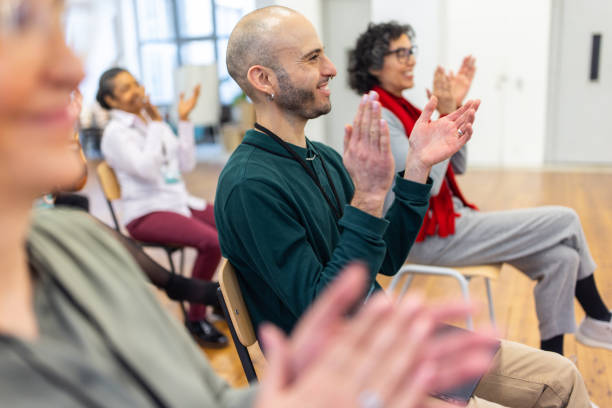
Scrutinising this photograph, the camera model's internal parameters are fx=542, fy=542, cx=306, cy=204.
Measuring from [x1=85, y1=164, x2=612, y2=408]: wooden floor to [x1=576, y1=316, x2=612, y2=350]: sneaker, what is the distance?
5.6 inches

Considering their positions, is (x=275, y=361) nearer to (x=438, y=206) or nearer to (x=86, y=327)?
(x=86, y=327)

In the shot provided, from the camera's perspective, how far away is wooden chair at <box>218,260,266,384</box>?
120 centimetres

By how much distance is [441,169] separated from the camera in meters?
1.97

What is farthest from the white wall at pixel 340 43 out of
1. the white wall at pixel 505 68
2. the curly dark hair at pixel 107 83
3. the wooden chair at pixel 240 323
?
the wooden chair at pixel 240 323

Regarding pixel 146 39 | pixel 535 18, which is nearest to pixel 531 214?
pixel 535 18

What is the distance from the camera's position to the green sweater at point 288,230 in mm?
1094

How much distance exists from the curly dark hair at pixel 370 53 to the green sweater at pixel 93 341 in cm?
200

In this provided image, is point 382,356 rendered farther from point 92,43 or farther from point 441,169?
point 441,169

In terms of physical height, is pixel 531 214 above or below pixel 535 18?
below

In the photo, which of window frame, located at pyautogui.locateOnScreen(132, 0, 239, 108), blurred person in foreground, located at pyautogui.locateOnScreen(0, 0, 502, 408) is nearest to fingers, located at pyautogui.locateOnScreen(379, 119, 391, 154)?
blurred person in foreground, located at pyautogui.locateOnScreen(0, 0, 502, 408)

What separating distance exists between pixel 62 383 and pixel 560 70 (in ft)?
22.4

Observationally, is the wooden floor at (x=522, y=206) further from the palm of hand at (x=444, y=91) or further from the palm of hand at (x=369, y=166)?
the palm of hand at (x=369, y=166)

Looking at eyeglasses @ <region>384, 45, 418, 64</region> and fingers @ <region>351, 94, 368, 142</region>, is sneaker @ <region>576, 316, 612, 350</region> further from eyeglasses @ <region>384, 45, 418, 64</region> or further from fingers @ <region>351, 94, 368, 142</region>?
fingers @ <region>351, 94, 368, 142</region>

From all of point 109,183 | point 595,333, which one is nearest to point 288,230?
point 595,333
